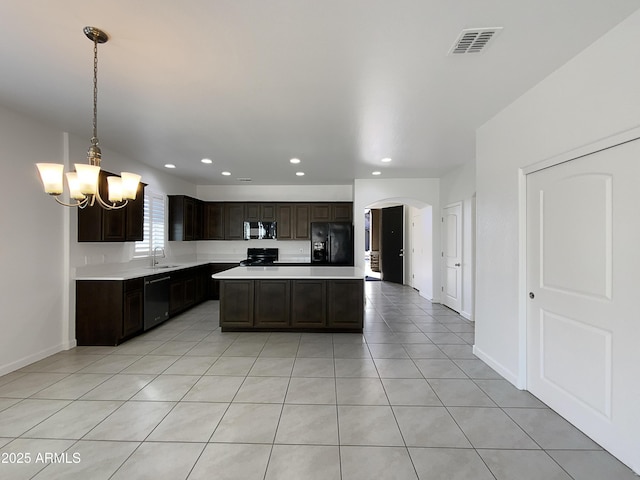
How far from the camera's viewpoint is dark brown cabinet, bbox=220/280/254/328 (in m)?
4.53

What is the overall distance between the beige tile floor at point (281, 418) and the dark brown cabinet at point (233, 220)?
142 inches

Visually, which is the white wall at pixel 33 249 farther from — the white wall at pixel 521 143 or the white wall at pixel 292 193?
the white wall at pixel 521 143

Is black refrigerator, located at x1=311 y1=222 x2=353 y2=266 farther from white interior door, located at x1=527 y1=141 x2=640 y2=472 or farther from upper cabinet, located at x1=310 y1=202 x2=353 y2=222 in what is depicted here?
white interior door, located at x1=527 y1=141 x2=640 y2=472

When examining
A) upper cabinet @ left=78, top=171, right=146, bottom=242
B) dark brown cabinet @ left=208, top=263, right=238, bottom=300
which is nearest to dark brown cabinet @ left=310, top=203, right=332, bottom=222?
dark brown cabinet @ left=208, top=263, right=238, bottom=300

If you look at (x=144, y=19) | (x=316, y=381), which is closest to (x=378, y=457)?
(x=316, y=381)

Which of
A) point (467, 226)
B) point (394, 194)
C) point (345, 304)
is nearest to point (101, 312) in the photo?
point (345, 304)

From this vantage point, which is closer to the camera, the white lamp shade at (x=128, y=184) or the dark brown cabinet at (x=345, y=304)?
the white lamp shade at (x=128, y=184)

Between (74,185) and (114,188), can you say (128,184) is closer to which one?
(114,188)

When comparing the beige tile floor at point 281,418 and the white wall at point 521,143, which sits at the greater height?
the white wall at point 521,143

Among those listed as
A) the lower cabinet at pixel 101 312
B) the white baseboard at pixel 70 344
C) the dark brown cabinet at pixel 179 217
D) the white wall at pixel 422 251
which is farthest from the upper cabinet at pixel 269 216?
the white baseboard at pixel 70 344

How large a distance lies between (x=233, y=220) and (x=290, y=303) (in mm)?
3404

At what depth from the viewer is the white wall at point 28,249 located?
10.3ft

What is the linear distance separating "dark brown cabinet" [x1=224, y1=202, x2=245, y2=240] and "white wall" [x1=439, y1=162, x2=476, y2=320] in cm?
467

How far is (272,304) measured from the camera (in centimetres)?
455
